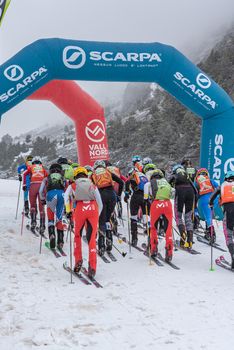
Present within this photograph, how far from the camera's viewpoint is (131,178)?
10.5m

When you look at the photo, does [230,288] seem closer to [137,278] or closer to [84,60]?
[137,278]

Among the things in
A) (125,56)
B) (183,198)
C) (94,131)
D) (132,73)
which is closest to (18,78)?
(125,56)

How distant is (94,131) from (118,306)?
34.6 feet

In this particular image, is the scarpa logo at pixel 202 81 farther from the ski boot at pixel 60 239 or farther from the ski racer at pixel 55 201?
the ski boot at pixel 60 239

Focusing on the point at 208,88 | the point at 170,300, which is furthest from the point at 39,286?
the point at 208,88

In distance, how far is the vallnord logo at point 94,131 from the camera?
15.8m

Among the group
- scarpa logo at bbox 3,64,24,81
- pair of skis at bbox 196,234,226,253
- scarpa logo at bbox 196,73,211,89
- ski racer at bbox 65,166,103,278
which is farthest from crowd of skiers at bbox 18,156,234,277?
scarpa logo at bbox 196,73,211,89

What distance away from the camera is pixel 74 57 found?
11.4 metres

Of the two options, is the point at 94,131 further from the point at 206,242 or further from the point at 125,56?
the point at 206,242

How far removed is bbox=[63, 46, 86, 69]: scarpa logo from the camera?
11.3m

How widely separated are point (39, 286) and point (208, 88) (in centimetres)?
825

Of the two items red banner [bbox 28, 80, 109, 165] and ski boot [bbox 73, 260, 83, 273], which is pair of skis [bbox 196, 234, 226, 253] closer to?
ski boot [bbox 73, 260, 83, 273]

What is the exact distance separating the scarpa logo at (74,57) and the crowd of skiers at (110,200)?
8.56 ft

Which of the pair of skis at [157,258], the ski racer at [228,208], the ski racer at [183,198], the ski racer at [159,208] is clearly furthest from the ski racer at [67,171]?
the ski racer at [228,208]
